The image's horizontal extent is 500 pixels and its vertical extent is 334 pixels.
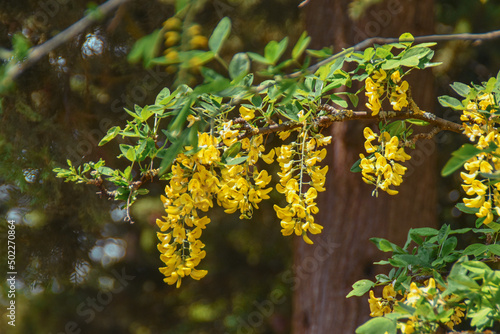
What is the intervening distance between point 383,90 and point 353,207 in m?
1.46

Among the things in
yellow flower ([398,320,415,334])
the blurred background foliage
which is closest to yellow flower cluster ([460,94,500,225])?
yellow flower ([398,320,415,334])

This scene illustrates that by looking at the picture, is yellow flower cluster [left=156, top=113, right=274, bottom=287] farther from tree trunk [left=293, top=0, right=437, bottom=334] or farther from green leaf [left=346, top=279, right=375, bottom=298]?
tree trunk [left=293, top=0, right=437, bottom=334]

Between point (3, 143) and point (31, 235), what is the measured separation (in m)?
0.60

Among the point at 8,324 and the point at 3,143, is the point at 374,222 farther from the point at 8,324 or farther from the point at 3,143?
the point at 8,324

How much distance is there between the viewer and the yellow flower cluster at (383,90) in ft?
3.67

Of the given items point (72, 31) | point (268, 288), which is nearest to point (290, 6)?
point (268, 288)

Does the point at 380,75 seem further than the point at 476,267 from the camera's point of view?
Yes

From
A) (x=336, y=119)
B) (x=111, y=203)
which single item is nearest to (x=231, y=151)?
(x=336, y=119)

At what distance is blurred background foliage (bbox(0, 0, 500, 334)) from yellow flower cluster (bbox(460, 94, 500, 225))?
116 centimetres

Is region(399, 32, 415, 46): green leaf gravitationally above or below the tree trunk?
above

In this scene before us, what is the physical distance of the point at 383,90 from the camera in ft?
3.72

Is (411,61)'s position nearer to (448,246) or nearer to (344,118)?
(344,118)

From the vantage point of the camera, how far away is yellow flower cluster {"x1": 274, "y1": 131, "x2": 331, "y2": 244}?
1.03 metres

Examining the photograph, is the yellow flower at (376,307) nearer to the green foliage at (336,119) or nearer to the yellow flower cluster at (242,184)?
the green foliage at (336,119)
